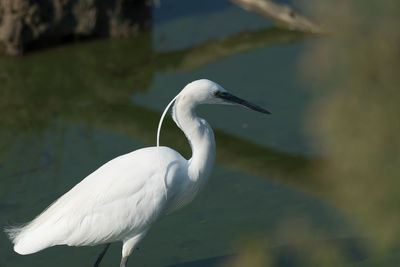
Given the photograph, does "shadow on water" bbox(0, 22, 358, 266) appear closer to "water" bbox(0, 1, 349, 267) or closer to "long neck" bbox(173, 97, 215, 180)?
"water" bbox(0, 1, 349, 267)

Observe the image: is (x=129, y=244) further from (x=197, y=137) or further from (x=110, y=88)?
(x=110, y=88)

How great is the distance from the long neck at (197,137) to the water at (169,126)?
1.64 ft

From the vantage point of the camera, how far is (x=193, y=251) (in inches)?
138

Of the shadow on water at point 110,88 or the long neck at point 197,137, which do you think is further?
the shadow on water at point 110,88

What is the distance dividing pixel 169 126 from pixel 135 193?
1524mm

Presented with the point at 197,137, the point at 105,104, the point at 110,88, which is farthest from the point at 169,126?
the point at 197,137

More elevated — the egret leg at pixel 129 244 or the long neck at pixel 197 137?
the long neck at pixel 197 137

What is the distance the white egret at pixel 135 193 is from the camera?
3111 mm

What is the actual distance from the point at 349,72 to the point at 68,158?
1851 millimetres

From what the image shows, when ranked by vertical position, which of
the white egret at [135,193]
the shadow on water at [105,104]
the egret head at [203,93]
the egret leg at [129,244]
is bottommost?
the shadow on water at [105,104]

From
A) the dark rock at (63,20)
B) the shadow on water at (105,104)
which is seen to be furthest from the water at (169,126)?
the dark rock at (63,20)

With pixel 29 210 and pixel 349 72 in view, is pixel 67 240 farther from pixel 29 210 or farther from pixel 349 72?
pixel 349 72

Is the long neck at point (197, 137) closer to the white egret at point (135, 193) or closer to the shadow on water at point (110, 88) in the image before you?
the white egret at point (135, 193)

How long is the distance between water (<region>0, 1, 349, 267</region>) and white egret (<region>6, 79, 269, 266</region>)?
1.28ft
